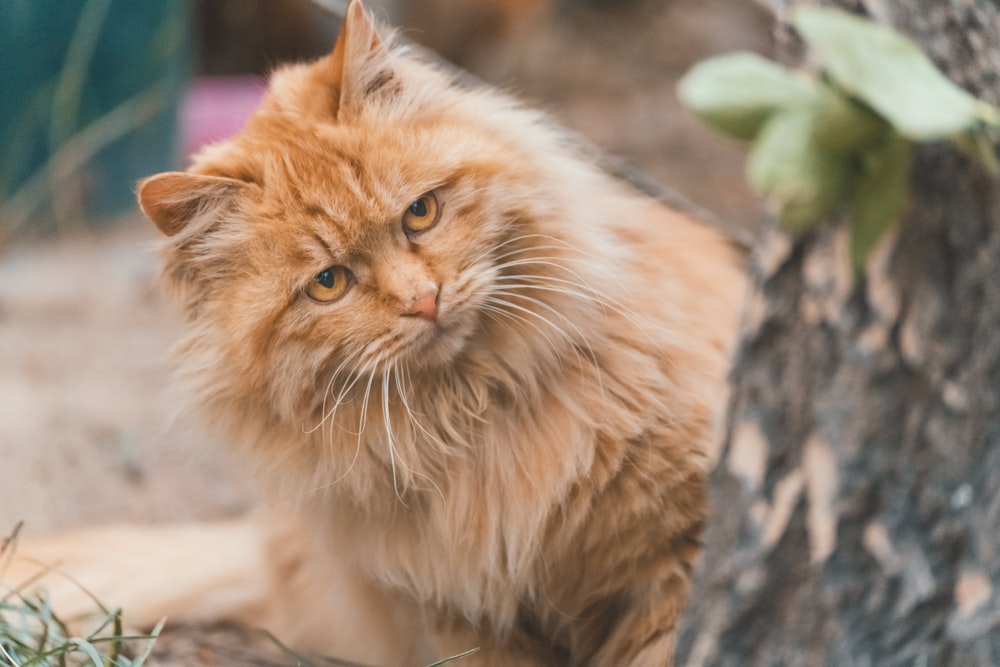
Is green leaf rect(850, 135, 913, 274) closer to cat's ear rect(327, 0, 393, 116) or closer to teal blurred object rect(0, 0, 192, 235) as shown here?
cat's ear rect(327, 0, 393, 116)

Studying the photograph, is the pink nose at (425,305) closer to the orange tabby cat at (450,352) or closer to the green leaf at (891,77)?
the orange tabby cat at (450,352)

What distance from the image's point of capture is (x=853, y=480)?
1.12 metres

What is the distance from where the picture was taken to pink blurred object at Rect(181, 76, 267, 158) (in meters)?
4.45

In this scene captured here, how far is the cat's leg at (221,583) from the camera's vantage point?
2.15m

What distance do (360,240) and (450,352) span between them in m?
0.25

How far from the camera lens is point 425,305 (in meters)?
1.57

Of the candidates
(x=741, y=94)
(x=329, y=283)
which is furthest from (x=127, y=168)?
(x=741, y=94)

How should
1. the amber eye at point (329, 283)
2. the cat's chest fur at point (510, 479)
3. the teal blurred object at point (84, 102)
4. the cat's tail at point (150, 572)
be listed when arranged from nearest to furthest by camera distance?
1. the amber eye at point (329, 283)
2. the cat's chest fur at point (510, 479)
3. the cat's tail at point (150, 572)
4. the teal blurred object at point (84, 102)

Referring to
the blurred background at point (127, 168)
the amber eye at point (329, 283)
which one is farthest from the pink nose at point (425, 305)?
the blurred background at point (127, 168)

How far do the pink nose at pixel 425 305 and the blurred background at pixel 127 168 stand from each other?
2.16ft

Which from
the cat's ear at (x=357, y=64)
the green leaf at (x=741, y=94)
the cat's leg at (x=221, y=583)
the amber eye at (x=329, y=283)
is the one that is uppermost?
the cat's ear at (x=357, y=64)

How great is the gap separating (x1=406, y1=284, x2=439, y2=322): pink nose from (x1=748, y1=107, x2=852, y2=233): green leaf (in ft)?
2.28

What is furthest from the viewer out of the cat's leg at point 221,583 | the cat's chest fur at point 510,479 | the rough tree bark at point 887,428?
the cat's leg at point 221,583

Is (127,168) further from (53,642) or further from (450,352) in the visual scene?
(450,352)
